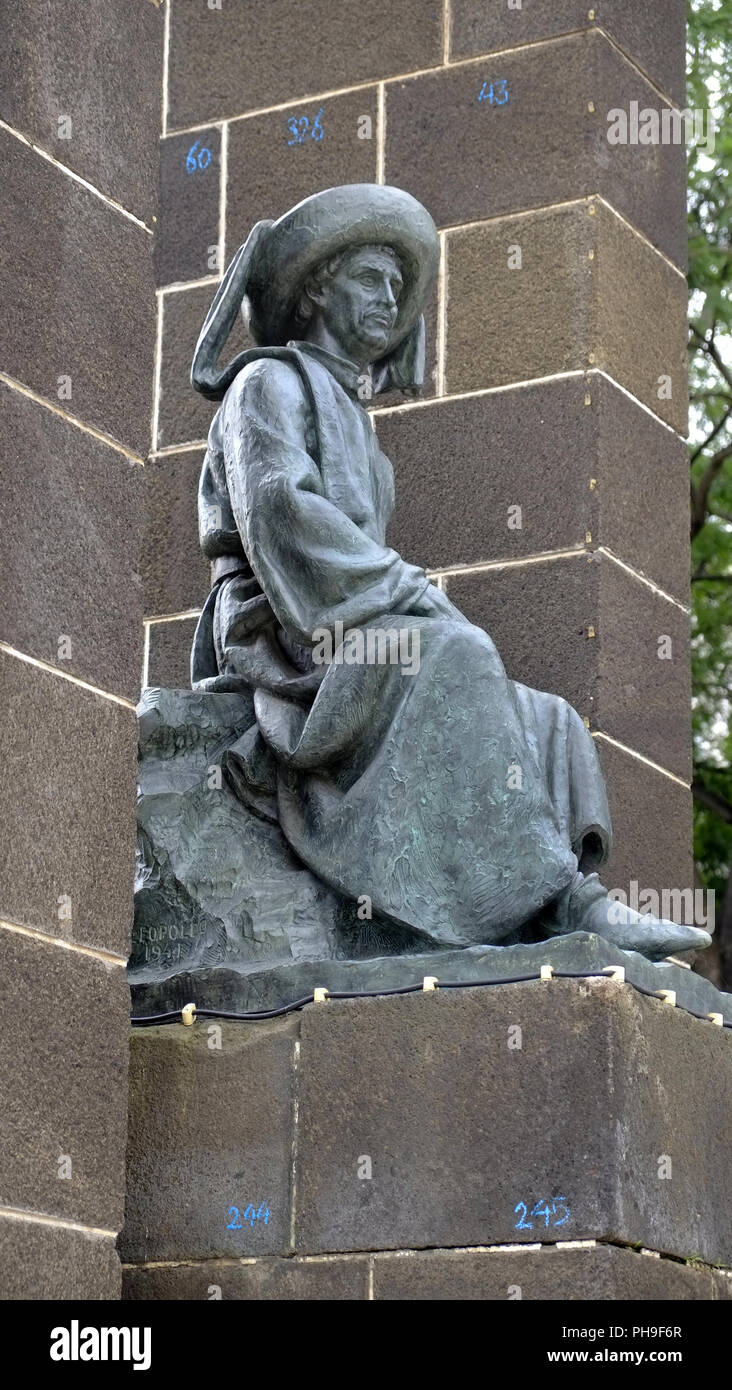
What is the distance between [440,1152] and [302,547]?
2.00 m

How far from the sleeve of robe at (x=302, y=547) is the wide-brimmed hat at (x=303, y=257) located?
1.68 feet

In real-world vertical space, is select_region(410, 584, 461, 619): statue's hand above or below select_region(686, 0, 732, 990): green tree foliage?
below

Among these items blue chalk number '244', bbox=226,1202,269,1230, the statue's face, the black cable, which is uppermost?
Answer: the statue's face

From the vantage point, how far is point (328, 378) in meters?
8.26

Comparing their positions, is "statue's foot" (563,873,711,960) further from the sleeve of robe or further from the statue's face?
the statue's face

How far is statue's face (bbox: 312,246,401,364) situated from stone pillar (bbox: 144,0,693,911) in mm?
1637

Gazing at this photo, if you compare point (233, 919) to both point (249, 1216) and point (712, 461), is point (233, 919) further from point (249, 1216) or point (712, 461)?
point (712, 461)

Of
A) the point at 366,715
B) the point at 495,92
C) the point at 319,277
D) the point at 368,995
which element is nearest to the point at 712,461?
the point at 495,92

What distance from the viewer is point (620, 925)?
734 cm

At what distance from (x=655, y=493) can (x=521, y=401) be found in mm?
669

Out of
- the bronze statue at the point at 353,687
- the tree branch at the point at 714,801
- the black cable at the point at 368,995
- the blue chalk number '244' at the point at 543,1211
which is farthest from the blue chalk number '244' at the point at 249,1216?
the tree branch at the point at 714,801

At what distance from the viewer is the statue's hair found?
837cm

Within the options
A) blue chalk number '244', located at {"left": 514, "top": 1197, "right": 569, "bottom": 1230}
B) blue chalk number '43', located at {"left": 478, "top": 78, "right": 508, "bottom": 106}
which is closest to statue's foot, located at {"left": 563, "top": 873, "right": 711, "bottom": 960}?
blue chalk number '244', located at {"left": 514, "top": 1197, "right": 569, "bottom": 1230}
